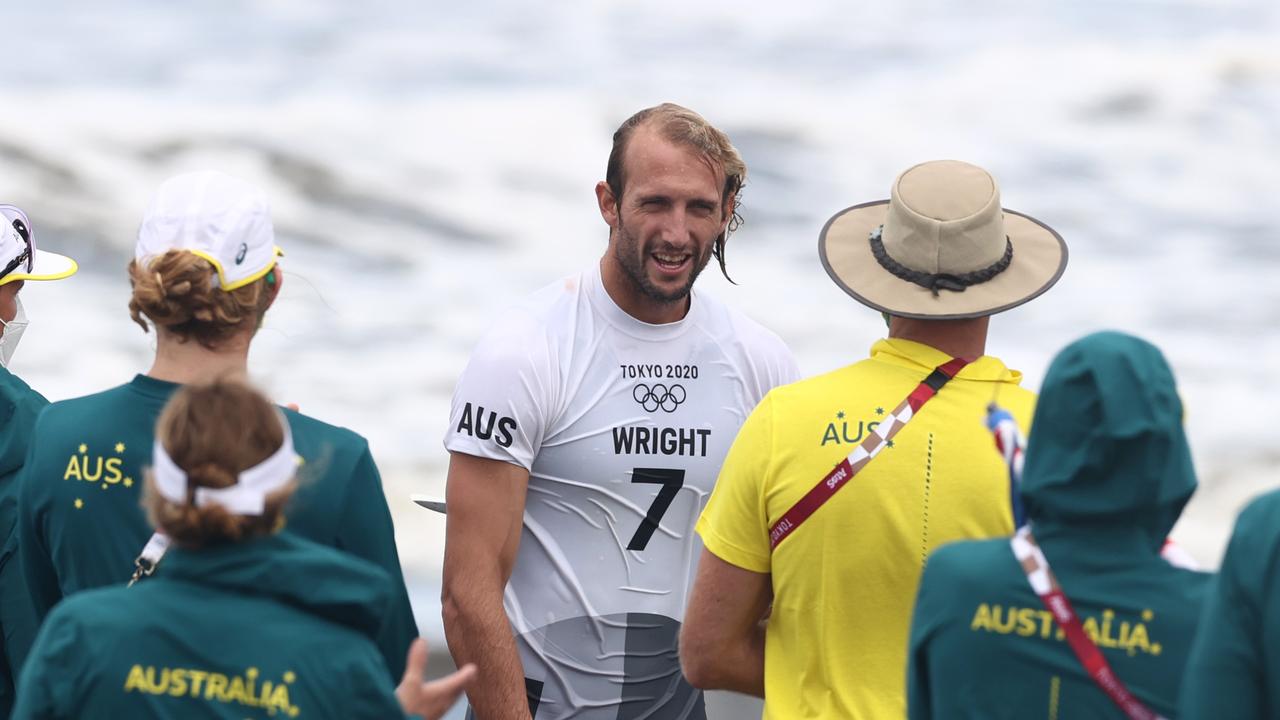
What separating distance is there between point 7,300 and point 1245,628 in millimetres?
2792

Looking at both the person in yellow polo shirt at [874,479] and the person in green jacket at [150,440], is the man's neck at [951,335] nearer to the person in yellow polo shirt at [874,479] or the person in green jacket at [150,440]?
the person in yellow polo shirt at [874,479]

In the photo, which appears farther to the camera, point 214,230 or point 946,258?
point 946,258

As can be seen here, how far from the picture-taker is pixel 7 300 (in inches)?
152

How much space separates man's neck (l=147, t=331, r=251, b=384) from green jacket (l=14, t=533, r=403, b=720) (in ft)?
1.86

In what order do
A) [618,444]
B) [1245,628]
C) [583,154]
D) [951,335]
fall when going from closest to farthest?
[1245,628]
[951,335]
[618,444]
[583,154]

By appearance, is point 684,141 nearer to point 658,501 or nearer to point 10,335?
point 658,501

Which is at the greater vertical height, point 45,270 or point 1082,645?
point 45,270

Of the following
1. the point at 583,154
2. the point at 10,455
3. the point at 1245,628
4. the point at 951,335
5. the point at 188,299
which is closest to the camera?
the point at 1245,628

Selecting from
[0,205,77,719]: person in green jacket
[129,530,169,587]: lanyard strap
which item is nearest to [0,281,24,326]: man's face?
[0,205,77,719]: person in green jacket

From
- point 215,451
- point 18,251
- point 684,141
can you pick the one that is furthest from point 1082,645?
point 18,251

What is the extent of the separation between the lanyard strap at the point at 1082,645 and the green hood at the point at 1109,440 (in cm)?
8

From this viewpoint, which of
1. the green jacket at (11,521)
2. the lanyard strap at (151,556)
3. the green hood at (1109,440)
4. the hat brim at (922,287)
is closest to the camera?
the green hood at (1109,440)

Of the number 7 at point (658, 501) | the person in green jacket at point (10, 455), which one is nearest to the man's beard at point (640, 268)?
the number 7 at point (658, 501)

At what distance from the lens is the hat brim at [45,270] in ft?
12.7
